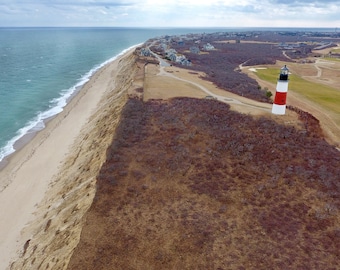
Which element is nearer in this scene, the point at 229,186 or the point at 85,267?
the point at 85,267

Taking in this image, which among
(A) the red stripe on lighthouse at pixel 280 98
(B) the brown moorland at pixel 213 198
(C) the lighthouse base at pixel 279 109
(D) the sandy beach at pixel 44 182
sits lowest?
(D) the sandy beach at pixel 44 182

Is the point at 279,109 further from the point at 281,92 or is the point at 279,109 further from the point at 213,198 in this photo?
the point at 213,198

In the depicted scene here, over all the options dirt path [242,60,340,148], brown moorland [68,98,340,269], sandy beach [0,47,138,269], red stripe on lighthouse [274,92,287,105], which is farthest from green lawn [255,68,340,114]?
sandy beach [0,47,138,269]

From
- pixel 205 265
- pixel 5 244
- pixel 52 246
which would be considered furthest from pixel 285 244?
pixel 5 244

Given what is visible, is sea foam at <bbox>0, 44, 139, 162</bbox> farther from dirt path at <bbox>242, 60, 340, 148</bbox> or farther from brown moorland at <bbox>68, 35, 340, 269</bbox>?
dirt path at <bbox>242, 60, 340, 148</bbox>

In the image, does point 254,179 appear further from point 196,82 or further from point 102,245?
point 196,82

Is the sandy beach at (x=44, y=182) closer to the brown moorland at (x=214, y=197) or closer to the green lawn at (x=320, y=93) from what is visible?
the brown moorland at (x=214, y=197)

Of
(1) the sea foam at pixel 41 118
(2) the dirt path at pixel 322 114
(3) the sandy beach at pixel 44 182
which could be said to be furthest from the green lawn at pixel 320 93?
(1) the sea foam at pixel 41 118
